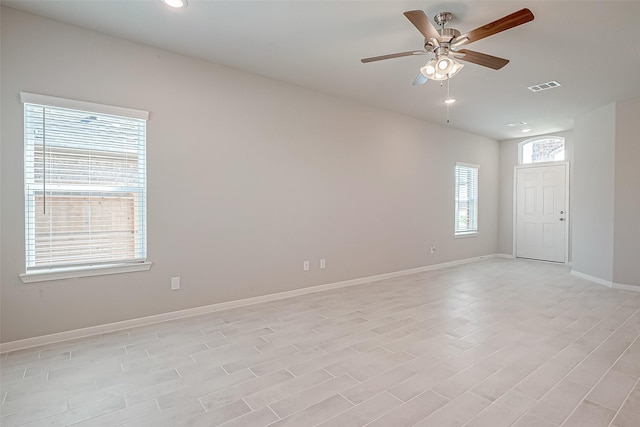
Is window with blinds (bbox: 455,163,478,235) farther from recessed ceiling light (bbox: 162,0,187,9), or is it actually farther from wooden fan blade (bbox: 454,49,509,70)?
recessed ceiling light (bbox: 162,0,187,9)

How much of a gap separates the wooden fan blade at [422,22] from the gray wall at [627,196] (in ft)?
14.0

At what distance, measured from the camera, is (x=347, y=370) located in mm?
2430

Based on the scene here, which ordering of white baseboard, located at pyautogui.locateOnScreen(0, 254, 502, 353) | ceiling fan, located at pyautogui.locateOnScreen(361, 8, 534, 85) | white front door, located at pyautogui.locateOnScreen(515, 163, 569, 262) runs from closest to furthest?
ceiling fan, located at pyautogui.locateOnScreen(361, 8, 534, 85)
white baseboard, located at pyautogui.locateOnScreen(0, 254, 502, 353)
white front door, located at pyautogui.locateOnScreen(515, 163, 569, 262)

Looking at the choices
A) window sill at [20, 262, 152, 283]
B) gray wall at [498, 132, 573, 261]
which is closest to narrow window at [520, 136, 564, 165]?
gray wall at [498, 132, 573, 261]

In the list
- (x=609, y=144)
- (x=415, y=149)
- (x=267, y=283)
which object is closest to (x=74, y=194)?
(x=267, y=283)

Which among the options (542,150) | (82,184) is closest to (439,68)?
(82,184)

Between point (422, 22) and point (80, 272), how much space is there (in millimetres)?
3569

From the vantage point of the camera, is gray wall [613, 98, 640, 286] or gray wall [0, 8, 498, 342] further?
gray wall [613, 98, 640, 286]

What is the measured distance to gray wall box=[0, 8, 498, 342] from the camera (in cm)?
281

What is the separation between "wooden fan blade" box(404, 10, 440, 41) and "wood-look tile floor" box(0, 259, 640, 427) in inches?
98.6

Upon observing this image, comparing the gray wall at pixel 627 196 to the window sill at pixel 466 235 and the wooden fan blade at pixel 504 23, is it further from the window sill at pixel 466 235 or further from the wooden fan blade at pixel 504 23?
the wooden fan blade at pixel 504 23

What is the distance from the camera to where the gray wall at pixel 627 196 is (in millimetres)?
4777

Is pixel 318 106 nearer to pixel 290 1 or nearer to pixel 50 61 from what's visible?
pixel 290 1

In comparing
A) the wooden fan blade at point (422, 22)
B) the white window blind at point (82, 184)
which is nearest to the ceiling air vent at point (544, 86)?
the wooden fan blade at point (422, 22)
